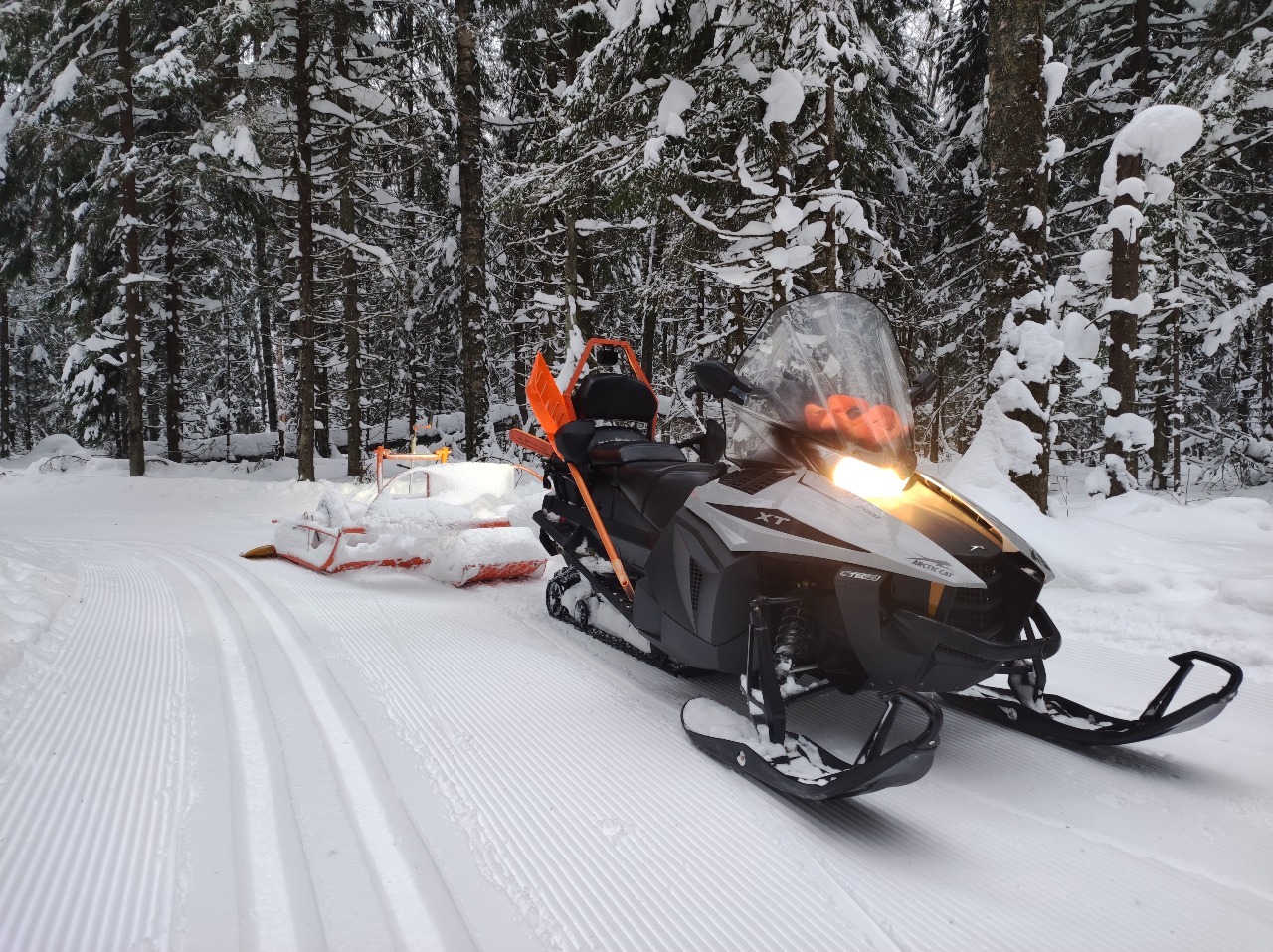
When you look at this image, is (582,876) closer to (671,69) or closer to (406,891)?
(406,891)

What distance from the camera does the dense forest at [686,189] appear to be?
695 cm

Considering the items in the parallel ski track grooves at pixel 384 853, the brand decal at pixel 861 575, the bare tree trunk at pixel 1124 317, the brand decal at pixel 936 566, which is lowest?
the parallel ski track grooves at pixel 384 853

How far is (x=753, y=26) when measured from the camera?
22.1 feet

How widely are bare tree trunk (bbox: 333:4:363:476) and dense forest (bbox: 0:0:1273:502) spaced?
8 centimetres

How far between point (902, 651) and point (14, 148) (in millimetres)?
19629

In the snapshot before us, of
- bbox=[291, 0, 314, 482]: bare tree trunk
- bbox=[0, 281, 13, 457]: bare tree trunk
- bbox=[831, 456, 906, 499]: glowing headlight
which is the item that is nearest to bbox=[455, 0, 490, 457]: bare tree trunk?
bbox=[291, 0, 314, 482]: bare tree trunk

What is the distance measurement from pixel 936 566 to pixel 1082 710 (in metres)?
0.96

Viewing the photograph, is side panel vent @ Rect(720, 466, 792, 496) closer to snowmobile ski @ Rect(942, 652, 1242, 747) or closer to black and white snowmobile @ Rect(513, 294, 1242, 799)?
black and white snowmobile @ Rect(513, 294, 1242, 799)

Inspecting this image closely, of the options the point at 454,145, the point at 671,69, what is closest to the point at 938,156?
the point at 671,69

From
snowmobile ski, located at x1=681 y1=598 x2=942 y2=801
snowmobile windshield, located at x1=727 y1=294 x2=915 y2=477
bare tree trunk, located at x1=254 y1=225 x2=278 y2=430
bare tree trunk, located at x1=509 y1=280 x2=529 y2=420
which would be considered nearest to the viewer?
snowmobile ski, located at x1=681 y1=598 x2=942 y2=801

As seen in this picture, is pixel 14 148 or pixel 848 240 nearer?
pixel 848 240

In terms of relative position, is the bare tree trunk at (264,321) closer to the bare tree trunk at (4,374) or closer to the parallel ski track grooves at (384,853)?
the bare tree trunk at (4,374)

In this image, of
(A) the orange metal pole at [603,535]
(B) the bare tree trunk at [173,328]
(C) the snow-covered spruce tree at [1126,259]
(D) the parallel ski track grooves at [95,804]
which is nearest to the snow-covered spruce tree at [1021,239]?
(C) the snow-covered spruce tree at [1126,259]

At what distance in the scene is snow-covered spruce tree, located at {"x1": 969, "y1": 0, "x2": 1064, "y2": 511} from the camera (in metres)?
5.68
